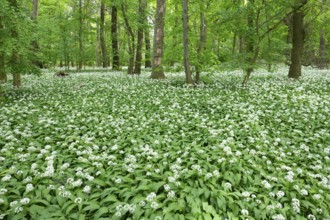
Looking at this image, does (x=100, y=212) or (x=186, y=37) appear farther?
(x=186, y=37)

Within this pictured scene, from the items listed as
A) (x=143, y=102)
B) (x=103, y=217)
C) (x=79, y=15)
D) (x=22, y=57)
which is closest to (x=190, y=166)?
(x=103, y=217)

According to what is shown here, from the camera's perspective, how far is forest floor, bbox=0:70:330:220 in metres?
3.47

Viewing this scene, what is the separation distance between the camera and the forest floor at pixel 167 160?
11.4 feet

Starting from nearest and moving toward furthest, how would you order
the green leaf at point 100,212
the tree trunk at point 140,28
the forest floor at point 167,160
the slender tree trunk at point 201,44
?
the green leaf at point 100,212
the forest floor at point 167,160
the slender tree trunk at point 201,44
the tree trunk at point 140,28

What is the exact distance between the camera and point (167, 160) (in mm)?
4809

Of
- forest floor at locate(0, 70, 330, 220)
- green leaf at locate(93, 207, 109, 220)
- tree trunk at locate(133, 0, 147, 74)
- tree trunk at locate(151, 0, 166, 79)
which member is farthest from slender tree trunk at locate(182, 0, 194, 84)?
green leaf at locate(93, 207, 109, 220)

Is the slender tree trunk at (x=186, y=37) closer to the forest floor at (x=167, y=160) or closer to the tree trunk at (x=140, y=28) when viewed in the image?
the forest floor at (x=167, y=160)

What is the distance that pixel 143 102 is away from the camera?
919cm

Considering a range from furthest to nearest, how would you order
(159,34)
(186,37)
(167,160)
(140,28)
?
1. (140,28)
2. (159,34)
3. (186,37)
4. (167,160)

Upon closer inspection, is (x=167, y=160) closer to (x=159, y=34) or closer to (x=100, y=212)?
(x=100, y=212)

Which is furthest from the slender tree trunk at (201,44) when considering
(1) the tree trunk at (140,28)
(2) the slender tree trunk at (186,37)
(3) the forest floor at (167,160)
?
(1) the tree trunk at (140,28)

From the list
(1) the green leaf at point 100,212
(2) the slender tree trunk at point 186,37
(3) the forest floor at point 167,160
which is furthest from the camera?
(2) the slender tree trunk at point 186,37

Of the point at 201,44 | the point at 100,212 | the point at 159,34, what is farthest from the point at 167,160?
the point at 159,34

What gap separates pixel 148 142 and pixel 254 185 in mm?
2472
